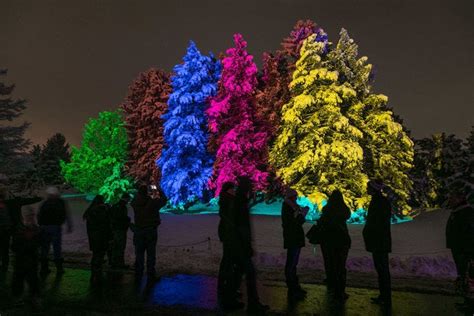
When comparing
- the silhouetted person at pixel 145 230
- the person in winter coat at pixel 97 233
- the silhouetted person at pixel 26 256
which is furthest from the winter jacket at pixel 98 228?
the silhouetted person at pixel 26 256

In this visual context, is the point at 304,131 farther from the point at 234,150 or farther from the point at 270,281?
the point at 270,281

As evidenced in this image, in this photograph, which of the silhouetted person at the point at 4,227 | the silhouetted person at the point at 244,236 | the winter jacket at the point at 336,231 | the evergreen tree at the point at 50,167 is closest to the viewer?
the silhouetted person at the point at 244,236

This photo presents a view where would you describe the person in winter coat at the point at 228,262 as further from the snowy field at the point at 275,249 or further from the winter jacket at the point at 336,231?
the snowy field at the point at 275,249

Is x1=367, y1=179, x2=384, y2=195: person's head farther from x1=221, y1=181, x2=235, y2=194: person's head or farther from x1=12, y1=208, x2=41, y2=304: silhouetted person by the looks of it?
x1=12, y1=208, x2=41, y2=304: silhouetted person

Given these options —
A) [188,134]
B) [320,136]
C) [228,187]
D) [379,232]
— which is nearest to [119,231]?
[228,187]

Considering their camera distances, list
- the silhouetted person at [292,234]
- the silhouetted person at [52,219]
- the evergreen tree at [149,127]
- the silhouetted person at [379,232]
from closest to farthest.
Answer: the silhouetted person at [379,232] < the silhouetted person at [292,234] < the silhouetted person at [52,219] < the evergreen tree at [149,127]

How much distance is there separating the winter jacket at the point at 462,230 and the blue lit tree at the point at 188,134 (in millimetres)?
26060

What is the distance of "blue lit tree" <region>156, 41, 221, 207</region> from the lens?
33.0m

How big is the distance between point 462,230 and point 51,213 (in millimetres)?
8550

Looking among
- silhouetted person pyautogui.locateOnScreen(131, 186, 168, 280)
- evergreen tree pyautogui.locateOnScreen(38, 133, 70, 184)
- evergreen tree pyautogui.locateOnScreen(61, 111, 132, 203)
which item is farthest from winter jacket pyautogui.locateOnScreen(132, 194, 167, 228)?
evergreen tree pyautogui.locateOnScreen(38, 133, 70, 184)

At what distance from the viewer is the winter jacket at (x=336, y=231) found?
7633 mm

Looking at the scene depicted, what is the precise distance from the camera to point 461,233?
7.36 m

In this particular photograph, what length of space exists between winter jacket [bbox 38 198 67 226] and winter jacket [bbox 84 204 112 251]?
69 cm

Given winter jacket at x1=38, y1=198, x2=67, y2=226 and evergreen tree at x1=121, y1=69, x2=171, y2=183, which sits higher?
evergreen tree at x1=121, y1=69, x2=171, y2=183
